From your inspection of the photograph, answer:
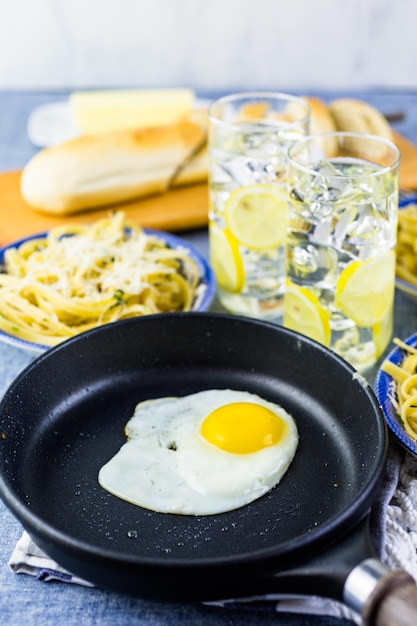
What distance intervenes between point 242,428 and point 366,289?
1.28 ft

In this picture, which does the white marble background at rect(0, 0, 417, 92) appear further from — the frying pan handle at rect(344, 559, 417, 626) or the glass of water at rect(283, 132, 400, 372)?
the frying pan handle at rect(344, 559, 417, 626)

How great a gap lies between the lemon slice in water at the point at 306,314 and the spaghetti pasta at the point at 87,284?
0.28 m

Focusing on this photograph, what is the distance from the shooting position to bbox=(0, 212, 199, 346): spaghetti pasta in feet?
Result: 5.82

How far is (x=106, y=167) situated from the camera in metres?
2.32

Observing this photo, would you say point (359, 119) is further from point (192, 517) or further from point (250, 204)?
point (192, 517)

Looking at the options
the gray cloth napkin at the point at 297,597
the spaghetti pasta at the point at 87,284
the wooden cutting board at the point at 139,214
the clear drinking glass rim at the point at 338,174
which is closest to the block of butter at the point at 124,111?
the wooden cutting board at the point at 139,214

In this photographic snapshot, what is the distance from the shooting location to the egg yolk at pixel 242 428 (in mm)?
1330

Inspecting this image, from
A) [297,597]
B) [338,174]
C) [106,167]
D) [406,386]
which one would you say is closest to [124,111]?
[106,167]

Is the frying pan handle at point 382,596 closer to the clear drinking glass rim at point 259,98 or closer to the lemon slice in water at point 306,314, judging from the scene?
the lemon slice in water at point 306,314

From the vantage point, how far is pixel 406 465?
53.1 inches

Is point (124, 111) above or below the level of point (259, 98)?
below

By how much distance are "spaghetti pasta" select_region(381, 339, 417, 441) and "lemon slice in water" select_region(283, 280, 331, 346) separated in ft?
0.51

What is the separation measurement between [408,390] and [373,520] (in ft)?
0.96

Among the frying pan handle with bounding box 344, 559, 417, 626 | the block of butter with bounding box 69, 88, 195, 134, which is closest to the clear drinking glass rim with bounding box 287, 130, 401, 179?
the frying pan handle with bounding box 344, 559, 417, 626
